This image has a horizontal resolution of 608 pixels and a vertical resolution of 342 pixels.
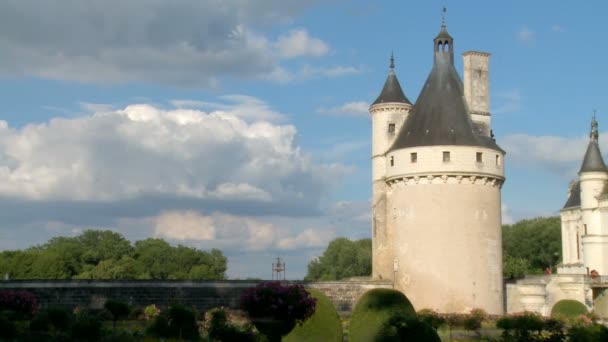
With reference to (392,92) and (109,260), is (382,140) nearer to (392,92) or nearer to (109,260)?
(392,92)

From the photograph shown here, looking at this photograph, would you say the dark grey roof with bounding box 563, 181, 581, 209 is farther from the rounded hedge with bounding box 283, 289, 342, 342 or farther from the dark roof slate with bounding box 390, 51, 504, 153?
the rounded hedge with bounding box 283, 289, 342, 342

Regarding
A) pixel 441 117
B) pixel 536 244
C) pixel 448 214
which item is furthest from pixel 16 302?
pixel 536 244

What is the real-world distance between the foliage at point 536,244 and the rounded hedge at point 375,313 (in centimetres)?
4648

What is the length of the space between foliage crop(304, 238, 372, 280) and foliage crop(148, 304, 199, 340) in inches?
1792

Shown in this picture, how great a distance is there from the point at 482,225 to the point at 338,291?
6146 millimetres

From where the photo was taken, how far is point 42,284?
24797mm

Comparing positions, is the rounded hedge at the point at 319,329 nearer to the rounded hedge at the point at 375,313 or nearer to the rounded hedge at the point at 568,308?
the rounded hedge at the point at 375,313

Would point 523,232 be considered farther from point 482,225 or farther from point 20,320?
point 20,320

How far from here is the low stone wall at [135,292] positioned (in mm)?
24812

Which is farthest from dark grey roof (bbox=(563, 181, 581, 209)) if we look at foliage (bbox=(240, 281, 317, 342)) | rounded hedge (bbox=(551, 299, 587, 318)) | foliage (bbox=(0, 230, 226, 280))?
foliage (bbox=(240, 281, 317, 342))

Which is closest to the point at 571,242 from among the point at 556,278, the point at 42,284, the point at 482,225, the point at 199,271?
the point at 556,278

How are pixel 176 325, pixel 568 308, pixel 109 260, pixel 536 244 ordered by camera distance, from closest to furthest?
pixel 176 325, pixel 568 308, pixel 109 260, pixel 536 244

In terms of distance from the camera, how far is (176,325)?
19.0m

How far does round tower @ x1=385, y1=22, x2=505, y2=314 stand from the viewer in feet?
101
